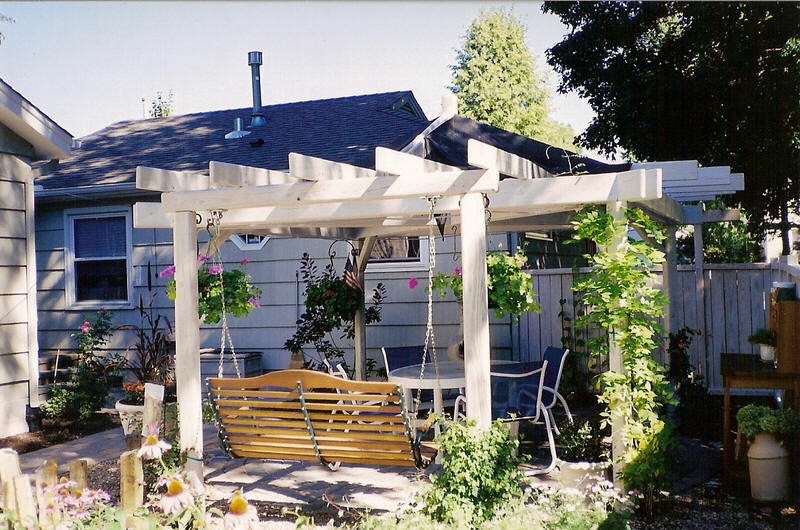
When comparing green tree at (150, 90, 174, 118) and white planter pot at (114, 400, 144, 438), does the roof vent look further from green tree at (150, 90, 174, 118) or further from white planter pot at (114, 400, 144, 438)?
green tree at (150, 90, 174, 118)

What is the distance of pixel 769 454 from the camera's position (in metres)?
5.02

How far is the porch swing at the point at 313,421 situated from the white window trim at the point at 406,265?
14.4ft

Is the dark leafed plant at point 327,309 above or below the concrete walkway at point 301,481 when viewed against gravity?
above

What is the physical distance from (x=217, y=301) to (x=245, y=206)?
1.08 m

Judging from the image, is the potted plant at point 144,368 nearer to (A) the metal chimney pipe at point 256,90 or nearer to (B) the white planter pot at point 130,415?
(B) the white planter pot at point 130,415

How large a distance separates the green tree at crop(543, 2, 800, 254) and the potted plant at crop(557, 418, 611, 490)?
7072 mm

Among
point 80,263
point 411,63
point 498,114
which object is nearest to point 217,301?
point 80,263

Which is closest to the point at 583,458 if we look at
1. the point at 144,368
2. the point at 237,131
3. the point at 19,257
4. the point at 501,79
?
the point at 144,368

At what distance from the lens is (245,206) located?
4.95 m

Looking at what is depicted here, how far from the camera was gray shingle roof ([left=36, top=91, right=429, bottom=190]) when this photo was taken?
1009 cm

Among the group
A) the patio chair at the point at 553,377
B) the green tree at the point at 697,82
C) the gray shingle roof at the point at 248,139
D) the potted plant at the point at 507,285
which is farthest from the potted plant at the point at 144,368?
the green tree at the point at 697,82

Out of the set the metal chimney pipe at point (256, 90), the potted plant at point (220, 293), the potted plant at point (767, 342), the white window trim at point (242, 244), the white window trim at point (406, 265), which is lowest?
the potted plant at point (767, 342)

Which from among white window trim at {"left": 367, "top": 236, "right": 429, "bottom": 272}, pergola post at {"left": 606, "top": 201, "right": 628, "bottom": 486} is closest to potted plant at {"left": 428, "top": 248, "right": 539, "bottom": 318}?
pergola post at {"left": 606, "top": 201, "right": 628, "bottom": 486}

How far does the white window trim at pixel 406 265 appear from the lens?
30.7 ft
